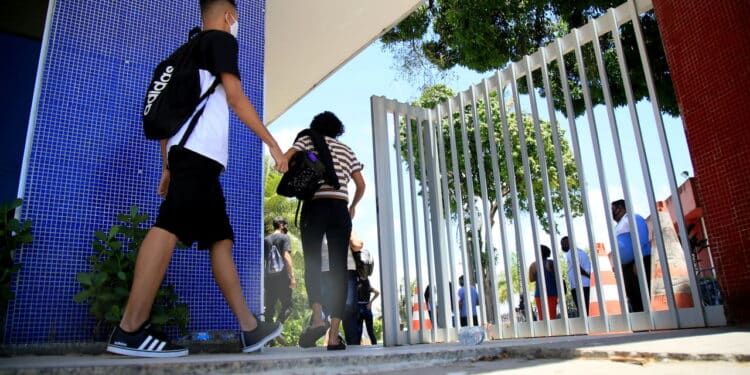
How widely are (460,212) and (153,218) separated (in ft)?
8.03

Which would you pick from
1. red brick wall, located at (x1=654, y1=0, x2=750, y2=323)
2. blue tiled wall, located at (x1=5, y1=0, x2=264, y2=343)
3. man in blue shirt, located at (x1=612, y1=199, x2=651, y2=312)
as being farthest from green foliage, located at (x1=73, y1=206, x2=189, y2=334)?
man in blue shirt, located at (x1=612, y1=199, x2=651, y2=312)

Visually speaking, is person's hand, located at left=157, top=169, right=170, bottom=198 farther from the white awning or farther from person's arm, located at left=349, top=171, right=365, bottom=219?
the white awning

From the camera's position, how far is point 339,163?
3797mm

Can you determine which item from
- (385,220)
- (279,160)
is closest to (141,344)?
(279,160)

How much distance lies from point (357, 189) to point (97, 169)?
1.81m

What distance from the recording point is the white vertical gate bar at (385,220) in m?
4.03

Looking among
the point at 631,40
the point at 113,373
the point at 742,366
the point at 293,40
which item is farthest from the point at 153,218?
the point at 631,40

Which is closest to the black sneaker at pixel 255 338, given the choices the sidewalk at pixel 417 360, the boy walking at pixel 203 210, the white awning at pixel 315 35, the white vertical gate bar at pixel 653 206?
the boy walking at pixel 203 210

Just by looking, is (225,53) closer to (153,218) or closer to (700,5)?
(153,218)

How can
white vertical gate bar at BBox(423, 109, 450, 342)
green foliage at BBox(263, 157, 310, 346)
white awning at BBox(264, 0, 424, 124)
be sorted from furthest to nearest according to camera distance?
1. green foliage at BBox(263, 157, 310, 346)
2. white awning at BBox(264, 0, 424, 124)
3. white vertical gate bar at BBox(423, 109, 450, 342)

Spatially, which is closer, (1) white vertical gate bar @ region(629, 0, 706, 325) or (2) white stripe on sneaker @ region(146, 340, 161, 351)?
(2) white stripe on sneaker @ region(146, 340, 161, 351)

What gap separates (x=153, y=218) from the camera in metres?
3.35

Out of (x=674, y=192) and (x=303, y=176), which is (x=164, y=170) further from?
(x=674, y=192)

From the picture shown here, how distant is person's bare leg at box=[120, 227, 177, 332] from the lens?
225 cm
